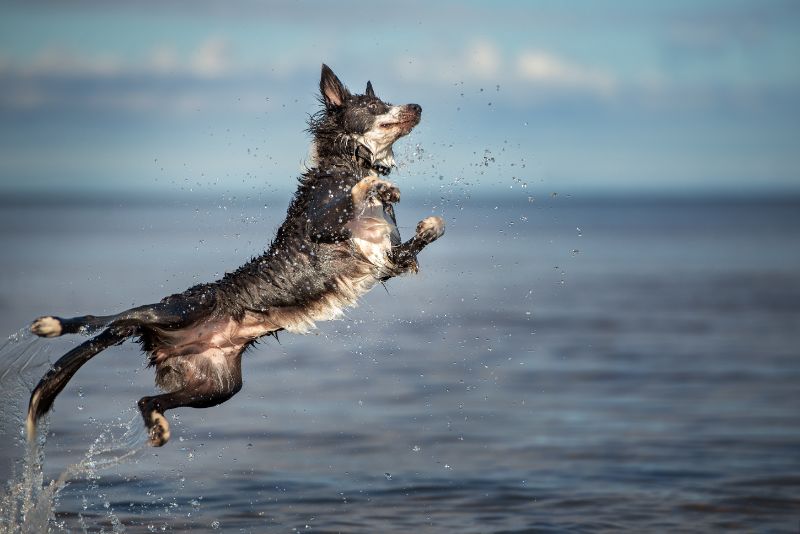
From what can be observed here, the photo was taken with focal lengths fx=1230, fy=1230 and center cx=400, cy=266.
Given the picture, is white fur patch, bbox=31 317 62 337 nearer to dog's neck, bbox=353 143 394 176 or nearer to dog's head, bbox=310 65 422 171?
dog's head, bbox=310 65 422 171

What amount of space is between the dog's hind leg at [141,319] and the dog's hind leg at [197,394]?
40cm

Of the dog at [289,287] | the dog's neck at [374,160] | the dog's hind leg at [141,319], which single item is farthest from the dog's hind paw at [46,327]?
the dog's neck at [374,160]

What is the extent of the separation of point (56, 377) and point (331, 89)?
9.33 ft

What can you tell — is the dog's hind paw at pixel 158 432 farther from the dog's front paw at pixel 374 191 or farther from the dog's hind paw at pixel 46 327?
the dog's front paw at pixel 374 191

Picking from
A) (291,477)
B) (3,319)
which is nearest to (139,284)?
(3,319)

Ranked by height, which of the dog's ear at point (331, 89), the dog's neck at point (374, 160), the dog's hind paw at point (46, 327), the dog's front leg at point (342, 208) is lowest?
the dog's hind paw at point (46, 327)

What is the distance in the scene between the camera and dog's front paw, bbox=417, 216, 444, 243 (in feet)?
27.3

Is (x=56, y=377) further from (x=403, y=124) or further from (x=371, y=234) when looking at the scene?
(x=403, y=124)

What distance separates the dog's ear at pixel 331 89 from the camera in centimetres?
898

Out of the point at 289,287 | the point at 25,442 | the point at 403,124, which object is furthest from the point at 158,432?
the point at 403,124

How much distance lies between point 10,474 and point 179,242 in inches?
1282

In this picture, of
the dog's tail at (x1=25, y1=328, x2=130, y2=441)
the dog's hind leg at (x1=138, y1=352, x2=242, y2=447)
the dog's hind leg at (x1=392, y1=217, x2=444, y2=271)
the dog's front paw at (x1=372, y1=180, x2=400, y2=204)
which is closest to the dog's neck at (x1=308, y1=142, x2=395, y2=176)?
the dog's front paw at (x1=372, y1=180, x2=400, y2=204)

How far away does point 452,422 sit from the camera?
42.3 ft

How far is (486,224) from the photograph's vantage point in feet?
228
